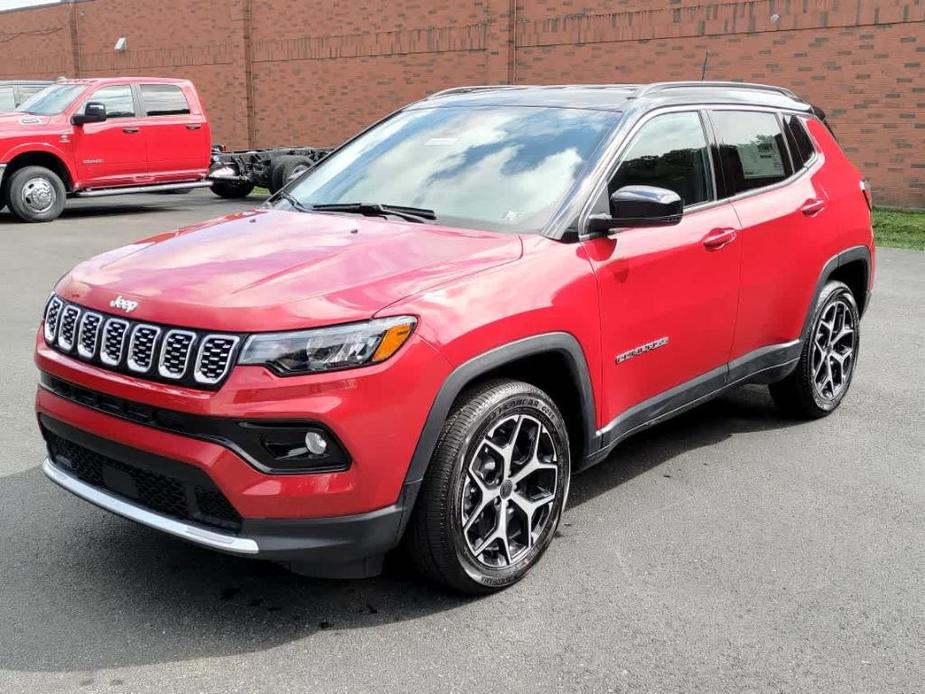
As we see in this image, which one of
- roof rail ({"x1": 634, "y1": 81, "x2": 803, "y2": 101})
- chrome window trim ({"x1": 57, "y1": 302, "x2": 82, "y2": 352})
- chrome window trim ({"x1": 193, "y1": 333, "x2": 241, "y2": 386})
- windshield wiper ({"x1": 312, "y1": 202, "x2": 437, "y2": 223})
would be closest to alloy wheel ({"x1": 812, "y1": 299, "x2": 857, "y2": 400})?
roof rail ({"x1": 634, "y1": 81, "x2": 803, "y2": 101})

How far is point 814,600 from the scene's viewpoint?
11.5 feet

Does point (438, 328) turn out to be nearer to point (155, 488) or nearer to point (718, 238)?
point (155, 488)

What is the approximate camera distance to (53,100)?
1489cm

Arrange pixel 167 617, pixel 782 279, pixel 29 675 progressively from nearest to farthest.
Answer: pixel 29 675 < pixel 167 617 < pixel 782 279

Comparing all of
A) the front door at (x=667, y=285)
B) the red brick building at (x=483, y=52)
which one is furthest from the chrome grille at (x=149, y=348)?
the red brick building at (x=483, y=52)

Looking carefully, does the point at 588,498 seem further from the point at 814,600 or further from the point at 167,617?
the point at 167,617

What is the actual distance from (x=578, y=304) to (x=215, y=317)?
4.59 feet

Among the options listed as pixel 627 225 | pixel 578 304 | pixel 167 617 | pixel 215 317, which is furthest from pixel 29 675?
pixel 627 225

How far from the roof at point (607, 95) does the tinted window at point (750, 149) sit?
96mm

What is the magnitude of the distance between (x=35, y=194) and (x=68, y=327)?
1225 centimetres

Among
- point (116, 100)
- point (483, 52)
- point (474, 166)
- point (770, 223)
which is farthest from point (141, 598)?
point (483, 52)

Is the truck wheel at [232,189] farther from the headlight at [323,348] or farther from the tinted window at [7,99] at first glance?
the headlight at [323,348]

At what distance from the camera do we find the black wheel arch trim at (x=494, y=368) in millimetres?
3168

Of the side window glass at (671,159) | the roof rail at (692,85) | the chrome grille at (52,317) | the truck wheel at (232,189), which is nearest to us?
the chrome grille at (52,317)
